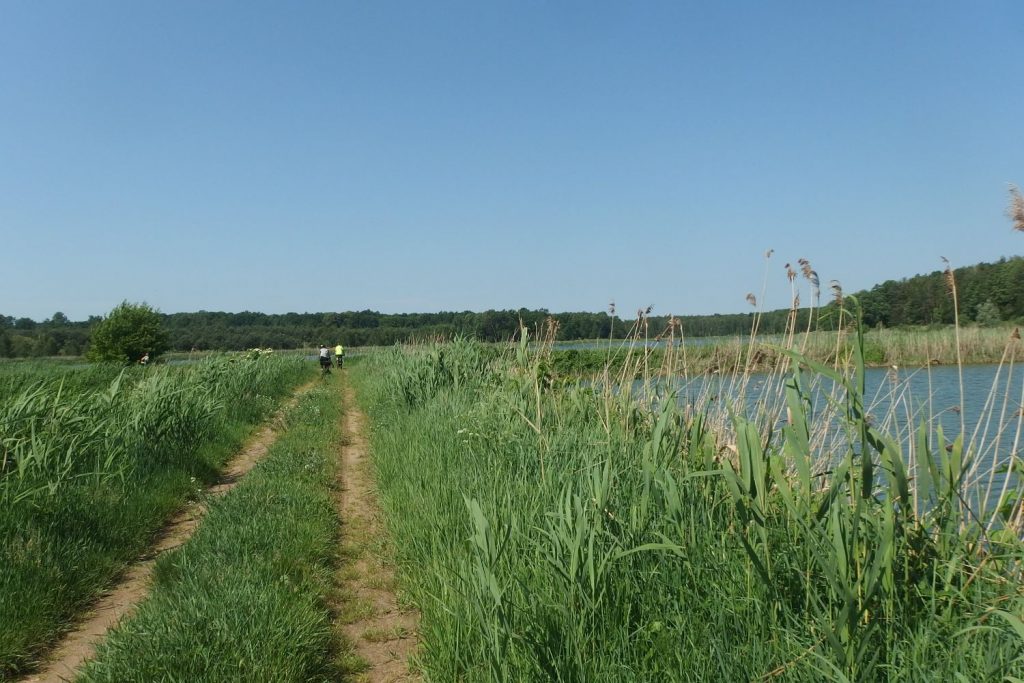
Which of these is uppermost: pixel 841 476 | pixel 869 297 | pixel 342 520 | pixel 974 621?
pixel 869 297

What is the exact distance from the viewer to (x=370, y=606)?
4.73m

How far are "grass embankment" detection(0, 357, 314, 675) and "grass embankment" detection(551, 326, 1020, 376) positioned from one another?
416cm

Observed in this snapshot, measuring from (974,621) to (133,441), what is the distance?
7849mm

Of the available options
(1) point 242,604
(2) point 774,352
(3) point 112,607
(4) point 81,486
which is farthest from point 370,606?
(2) point 774,352

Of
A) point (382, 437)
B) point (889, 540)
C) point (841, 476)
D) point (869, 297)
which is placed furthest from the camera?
point (382, 437)

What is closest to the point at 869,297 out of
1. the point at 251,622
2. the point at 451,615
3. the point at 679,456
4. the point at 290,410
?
the point at 679,456

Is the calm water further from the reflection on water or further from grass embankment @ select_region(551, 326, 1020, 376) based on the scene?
grass embankment @ select_region(551, 326, 1020, 376)

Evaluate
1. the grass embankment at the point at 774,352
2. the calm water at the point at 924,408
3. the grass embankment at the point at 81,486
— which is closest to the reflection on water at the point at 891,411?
the calm water at the point at 924,408

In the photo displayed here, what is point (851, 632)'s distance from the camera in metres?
2.40

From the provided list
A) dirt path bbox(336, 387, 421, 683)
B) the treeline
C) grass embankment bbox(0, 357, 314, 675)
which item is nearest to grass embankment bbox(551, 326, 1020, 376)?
the treeline

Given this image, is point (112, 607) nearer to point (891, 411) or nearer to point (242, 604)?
point (242, 604)

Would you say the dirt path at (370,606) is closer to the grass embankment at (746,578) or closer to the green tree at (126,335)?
the grass embankment at (746,578)

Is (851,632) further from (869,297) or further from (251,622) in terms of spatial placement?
(869,297)

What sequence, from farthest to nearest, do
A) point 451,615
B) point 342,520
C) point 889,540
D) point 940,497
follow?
1. point 342,520
2. point 451,615
3. point 940,497
4. point 889,540
